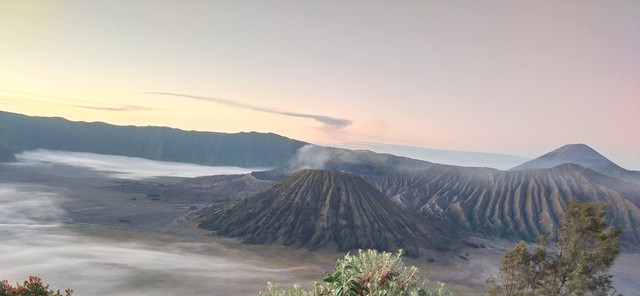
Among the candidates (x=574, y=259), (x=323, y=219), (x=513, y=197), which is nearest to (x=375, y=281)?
(x=574, y=259)

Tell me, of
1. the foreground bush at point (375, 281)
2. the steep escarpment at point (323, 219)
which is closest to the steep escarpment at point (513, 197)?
the steep escarpment at point (323, 219)

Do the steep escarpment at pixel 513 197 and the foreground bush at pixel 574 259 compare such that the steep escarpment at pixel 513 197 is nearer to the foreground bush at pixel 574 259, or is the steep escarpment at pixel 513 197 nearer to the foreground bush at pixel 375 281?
the foreground bush at pixel 574 259

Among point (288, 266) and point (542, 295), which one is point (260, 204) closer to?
point (288, 266)

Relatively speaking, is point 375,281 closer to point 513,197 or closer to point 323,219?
point 323,219

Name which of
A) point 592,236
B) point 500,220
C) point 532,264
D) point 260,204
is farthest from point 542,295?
point 500,220

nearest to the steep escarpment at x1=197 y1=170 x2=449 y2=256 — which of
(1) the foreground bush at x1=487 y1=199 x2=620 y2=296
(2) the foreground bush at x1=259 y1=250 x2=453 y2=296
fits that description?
(1) the foreground bush at x1=487 y1=199 x2=620 y2=296
